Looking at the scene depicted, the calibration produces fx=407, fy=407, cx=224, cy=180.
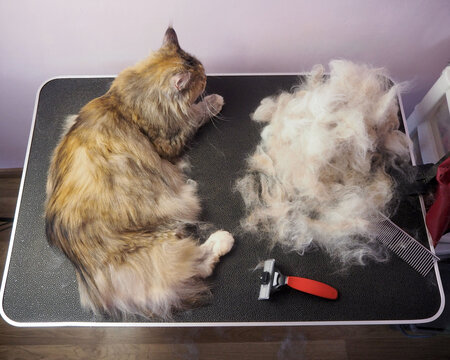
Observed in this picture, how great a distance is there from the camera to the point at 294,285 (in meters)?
1.07

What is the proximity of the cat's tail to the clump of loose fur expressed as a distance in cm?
23

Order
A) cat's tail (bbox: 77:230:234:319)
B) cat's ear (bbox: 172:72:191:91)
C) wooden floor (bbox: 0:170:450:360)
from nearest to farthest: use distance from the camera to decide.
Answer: cat's tail (bbox: 77:230:234:319), cat's ear (bbox: 172:72:191:91), wooden floor (bbox: 0:170:450:360)

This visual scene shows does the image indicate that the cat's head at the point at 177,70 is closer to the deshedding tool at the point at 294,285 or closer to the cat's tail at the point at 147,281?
the cat's tail at the point at 147,281

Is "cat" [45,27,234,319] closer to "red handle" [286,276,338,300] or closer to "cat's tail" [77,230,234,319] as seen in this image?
"cat's tail" [77,230,234,319]

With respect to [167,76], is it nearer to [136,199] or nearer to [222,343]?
[136,199]

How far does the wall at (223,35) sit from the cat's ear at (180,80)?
0.30 meters

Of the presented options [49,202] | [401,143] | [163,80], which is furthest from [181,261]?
[401,143]

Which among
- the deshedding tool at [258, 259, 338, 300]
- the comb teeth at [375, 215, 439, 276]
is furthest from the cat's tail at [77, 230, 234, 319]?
the comb teeth at [375, 215, 439, 276]

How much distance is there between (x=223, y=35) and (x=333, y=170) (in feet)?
2.06

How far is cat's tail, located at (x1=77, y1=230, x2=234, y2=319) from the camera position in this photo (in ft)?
3.39

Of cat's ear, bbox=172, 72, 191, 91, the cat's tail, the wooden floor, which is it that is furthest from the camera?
the wooden floor

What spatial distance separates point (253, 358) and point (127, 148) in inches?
40.2

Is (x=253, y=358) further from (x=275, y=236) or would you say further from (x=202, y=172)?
(x=202, y=172)

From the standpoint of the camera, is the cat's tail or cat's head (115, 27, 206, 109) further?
cat's head (115, 27, 206, 109)
